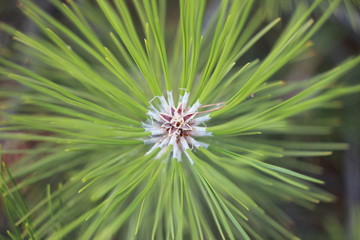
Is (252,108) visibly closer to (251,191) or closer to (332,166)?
(251,191)

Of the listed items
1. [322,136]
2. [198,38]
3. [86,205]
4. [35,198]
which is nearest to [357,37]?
[322,136]

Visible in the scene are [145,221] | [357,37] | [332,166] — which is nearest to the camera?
[145,221]

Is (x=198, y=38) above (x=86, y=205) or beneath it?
above

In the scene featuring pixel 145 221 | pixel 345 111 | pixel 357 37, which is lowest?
pixel 145 221

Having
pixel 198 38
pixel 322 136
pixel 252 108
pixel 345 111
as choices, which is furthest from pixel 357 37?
pixel 198 38

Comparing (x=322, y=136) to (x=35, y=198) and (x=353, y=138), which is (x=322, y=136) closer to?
(x=353, y=138)

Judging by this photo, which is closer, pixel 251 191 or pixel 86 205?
pixel 86 205

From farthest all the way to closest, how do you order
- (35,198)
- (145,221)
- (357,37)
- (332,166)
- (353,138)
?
(332,166) → (353,138) → (357,37) → (35,198) → (145,221)
